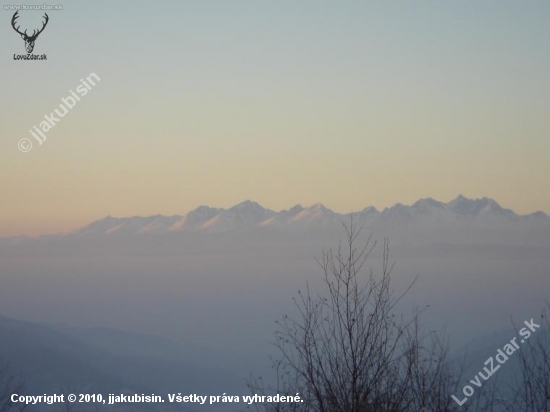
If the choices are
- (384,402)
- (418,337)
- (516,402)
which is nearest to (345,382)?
(384,402)

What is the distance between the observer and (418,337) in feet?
32.2

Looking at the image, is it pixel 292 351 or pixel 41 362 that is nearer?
pixel 292 351

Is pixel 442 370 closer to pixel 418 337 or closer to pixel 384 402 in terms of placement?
pixel 418 337

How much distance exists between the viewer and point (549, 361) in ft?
31.5

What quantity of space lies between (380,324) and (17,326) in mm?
200306

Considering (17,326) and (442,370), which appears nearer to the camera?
(442,370)

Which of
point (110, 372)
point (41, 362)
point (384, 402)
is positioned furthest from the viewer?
point (110, 372)

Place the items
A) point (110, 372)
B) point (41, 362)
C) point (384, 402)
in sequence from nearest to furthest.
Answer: point (384, 402), point (41, 362), point (110, 372)

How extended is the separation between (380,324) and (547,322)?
8.26 feet

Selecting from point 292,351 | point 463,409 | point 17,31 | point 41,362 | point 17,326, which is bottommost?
point 463,409

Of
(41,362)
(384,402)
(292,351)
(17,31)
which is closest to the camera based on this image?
(384,402)

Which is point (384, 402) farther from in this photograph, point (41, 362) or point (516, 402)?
point (41, 362)

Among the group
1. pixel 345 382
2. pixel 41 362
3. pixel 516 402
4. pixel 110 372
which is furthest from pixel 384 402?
pixel 110 372

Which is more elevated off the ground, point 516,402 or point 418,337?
point 418,337
